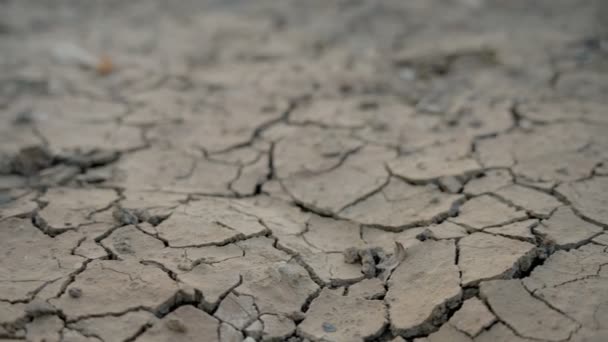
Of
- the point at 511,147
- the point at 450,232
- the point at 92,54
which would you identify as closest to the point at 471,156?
the point at 511,147

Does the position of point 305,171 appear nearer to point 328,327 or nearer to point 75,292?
point 328,327

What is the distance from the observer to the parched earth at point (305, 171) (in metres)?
2.27

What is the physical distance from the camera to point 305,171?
3172 mm

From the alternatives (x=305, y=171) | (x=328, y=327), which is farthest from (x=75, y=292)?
(x=305, y=171)

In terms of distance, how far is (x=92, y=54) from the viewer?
4.40 m

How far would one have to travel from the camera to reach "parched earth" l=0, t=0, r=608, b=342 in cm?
227

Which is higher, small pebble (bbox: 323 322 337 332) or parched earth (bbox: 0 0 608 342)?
parched earth (bbox: 0 0 608 342)

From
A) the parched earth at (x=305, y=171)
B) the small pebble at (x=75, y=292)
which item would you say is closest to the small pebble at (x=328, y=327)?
the parched earth at (x=305, y=171)

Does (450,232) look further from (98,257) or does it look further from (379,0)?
(379,0)

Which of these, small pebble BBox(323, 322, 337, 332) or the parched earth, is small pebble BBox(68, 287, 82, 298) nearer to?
the parched earth

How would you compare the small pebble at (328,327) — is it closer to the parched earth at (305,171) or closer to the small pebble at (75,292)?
the parched earth at (305,171)

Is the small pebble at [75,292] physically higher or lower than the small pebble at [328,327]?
higher

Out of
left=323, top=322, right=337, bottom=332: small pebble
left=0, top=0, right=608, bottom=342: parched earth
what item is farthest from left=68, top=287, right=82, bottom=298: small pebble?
left=323, top=322, right=337, bottom=332: small pebble

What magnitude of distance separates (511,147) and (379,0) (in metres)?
1.99
